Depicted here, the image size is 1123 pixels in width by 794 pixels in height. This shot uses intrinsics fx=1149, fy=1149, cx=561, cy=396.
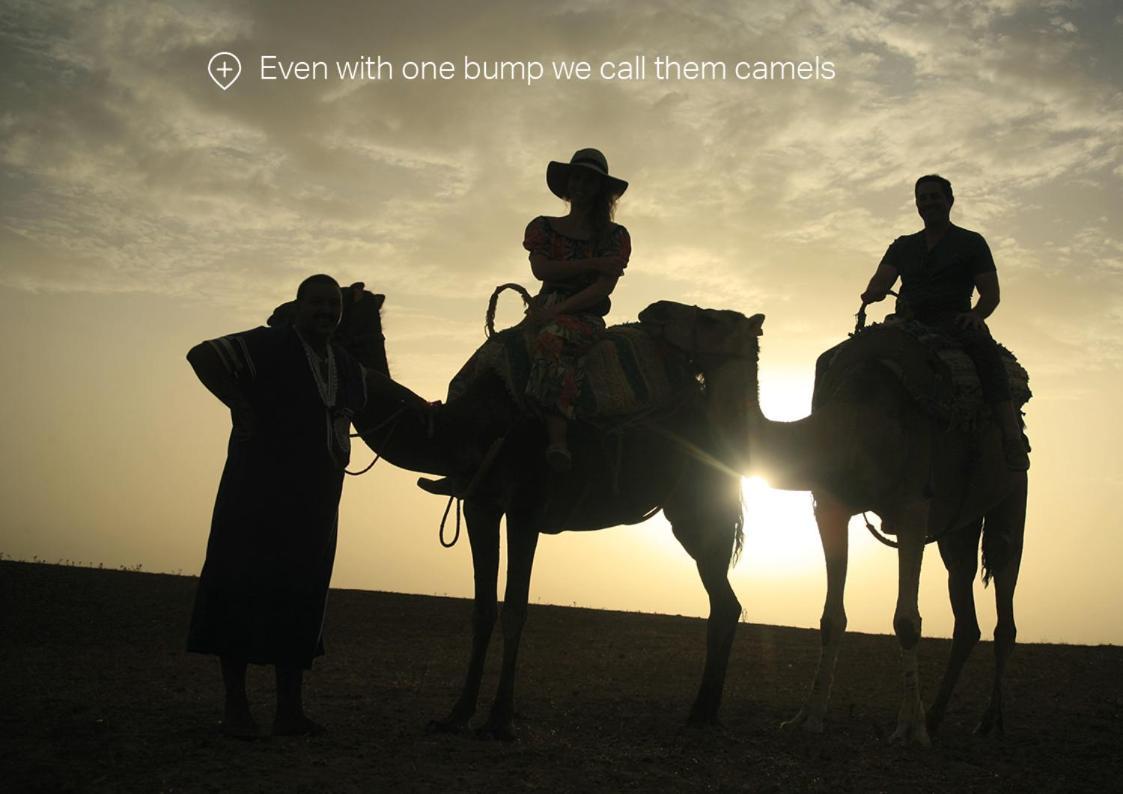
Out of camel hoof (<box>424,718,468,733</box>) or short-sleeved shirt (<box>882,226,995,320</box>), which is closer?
camel hoof (<box>424,718,468,733</box>)

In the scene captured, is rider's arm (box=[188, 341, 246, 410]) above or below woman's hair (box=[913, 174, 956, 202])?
below

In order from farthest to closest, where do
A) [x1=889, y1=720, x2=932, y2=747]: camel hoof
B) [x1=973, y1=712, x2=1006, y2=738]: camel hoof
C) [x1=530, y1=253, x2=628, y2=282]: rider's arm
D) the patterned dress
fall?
[x1=973, y1=712, x2=1006, y2=738]: camel hoof → [x1=530, y1=253, x2=628, y2=282]: rider's arm → [x1=889, y1=720, x2=932, y2=747]: camel hoof → the patterned dress

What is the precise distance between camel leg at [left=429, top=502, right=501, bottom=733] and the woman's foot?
1.91 feet

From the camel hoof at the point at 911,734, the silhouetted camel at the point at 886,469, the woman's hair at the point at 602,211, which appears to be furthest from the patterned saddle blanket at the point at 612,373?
the camel hoof at the point at 911,734

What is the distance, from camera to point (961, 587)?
10664 millimetres

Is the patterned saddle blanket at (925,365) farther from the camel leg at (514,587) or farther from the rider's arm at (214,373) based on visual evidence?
the rider's arm at (214,373)

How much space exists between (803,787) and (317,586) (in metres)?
3.35

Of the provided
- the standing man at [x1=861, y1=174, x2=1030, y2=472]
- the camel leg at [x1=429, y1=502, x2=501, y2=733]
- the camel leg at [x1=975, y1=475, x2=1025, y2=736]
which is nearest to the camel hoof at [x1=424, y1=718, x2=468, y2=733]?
the camel leg at [x1=429, y1=502, x2=501, y2=733]

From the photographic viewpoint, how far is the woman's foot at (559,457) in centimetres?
823

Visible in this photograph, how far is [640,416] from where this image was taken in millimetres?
9086

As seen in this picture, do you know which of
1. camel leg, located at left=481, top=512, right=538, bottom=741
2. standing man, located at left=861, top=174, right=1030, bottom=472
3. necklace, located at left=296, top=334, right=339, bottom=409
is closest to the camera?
necklace, located at left=296, top=334, right=339, bottom=409

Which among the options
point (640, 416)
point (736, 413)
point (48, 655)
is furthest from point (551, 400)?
point (48, 655)

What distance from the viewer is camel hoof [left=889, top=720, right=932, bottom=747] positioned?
8.62 metres

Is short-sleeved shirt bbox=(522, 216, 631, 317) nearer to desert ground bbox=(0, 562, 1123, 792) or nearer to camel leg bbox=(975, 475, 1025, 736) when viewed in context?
desert ground bbox=(0, 562, 1123, 792)
